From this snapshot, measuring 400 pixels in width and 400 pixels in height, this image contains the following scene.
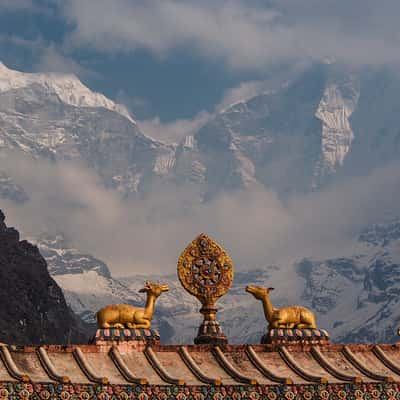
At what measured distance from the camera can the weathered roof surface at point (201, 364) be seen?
30.0 metres

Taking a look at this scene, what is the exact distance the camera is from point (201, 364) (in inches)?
1276

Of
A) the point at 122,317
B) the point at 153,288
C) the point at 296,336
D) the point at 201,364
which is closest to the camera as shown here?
the point at 201,364

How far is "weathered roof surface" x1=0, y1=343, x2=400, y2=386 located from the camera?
2997 cm

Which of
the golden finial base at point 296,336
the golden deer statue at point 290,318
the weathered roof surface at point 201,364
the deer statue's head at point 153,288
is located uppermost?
the deer statue's head at point 153,288

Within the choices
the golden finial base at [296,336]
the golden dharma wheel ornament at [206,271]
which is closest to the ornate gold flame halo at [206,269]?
the golden dharma wheel ornament at [206,271]

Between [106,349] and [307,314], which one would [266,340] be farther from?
[106,349]

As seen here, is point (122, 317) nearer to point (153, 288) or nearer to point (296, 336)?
point (153, 288)

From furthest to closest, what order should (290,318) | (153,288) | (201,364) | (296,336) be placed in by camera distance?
(290,318) → (153,288) → (296,336) → (201,364)

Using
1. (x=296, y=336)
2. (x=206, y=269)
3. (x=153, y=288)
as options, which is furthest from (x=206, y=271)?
(x=296, y=336)

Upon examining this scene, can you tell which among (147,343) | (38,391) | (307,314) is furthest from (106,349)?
(307,314)

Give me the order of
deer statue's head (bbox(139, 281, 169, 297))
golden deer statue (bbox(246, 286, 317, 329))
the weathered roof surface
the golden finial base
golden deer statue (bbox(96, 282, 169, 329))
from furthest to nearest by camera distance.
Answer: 1. golden deer statue (bbox(246, 286, 317, 329))
2. deer statue's head (bbox(139, 281, 169, 297))
3. the golden finial base
4. golden deer statue (bbox(96, 282, 169, 329))
5. the weathered roof surface

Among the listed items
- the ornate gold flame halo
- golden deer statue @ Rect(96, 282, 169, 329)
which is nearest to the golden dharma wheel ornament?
the ornate gold flame halo

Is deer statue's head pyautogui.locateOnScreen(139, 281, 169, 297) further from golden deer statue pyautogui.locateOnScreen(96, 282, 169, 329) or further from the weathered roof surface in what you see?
the weathered roof surface

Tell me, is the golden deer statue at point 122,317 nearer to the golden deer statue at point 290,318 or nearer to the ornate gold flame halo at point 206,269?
the ornate gold flame halo at point 206,269
